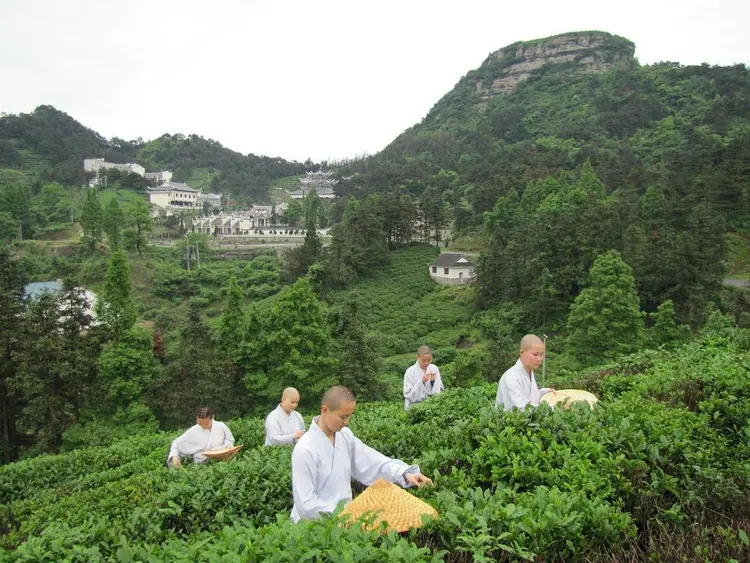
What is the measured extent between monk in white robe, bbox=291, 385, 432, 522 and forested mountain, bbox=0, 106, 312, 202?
101 meters

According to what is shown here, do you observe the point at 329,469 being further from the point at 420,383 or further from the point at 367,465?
the point at 420,383

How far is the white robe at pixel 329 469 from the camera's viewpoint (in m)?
3.48

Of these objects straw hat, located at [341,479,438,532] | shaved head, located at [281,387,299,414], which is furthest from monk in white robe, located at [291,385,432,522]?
shaved head, located at [281,387,299,414]

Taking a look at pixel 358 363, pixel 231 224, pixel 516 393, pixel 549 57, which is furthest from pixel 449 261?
pixel 549 57

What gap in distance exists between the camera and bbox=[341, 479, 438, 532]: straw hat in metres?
3.09

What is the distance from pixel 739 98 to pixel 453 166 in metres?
36.5

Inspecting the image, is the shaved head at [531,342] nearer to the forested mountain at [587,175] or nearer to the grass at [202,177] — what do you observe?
the forested mountain at [587,175]

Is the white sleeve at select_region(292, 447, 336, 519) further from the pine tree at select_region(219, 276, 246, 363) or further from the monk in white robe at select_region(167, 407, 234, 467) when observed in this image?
the pine tree at select_region(219, 276, 246, 363)

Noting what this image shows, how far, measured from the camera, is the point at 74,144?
11250 centimetres

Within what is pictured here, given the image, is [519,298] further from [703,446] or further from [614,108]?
[614,108]

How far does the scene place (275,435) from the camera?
21.5ft

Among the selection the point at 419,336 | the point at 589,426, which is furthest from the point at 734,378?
the point at 419,336

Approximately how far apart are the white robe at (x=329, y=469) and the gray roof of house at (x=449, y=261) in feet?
127

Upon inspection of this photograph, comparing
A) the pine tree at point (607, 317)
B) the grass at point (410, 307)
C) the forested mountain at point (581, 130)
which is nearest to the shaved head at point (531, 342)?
the pine tree at point (607, 317)
